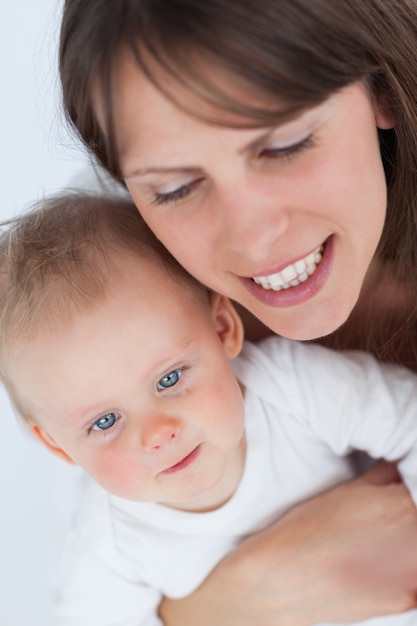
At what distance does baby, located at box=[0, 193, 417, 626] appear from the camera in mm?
1290

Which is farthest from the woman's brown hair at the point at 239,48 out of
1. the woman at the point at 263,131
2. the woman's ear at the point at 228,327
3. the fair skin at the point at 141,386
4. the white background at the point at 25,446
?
the white background at the point at 25,446

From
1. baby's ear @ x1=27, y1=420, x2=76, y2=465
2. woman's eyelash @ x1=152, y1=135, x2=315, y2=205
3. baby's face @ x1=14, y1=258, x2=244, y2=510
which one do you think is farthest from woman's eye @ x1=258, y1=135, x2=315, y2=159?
baby's ear @ x1=27, y1=420, x2=76, y2=465

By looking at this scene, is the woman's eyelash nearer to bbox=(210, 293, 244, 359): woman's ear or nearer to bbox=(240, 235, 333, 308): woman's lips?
bbox=(240, 235, 333, 308): woman's lips

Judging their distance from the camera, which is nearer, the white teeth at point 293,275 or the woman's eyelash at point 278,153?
the woman's eyelash at point 278,153

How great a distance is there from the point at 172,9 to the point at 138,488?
2.36 feet

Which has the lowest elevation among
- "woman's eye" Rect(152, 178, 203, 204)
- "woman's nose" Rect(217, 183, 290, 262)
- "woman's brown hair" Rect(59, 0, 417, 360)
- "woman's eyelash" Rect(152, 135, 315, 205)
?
"woman's nose" Rect(217, 183, 290, 262)

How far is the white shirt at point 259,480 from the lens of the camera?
1.54m

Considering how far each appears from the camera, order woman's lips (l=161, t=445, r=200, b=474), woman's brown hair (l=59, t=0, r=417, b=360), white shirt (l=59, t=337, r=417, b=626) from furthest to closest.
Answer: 1. white shirt (l=59, t=337, r=417, b=626)
2. woman's lips (l=161, t=445, r=200, b=474)
3. woman's brown hair (l=59, t=0, r=417, b=360)

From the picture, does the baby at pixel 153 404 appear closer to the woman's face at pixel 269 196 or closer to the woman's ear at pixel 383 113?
the woman's face at pixel 269 196

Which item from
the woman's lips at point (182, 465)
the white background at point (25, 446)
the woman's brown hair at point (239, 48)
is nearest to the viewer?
the woman's brown hair at point (239, 48)

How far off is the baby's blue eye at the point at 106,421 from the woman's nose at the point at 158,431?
0.05m

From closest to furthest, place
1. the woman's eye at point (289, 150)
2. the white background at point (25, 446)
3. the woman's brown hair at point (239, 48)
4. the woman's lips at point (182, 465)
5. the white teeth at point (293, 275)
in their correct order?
the woman's brown hair at point (239, 48), the woman's eye at point (289, 150), the white teeth at point (293, 275), the woman's lips at point (182, 465), the white background at point (25, 446)

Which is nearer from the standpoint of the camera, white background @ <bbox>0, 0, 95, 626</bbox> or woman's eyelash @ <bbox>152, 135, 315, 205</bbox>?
woman's eyelash @ <bbox>152, 135, 315, 205</bbox>

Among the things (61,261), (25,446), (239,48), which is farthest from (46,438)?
(25,446)
